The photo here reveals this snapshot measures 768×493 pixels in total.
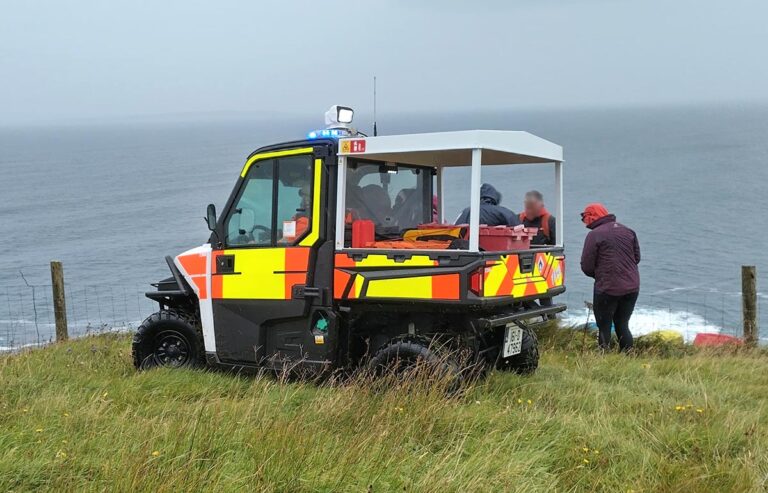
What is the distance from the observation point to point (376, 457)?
3875mm

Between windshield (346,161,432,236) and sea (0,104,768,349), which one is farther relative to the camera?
sea (0,104,768,349)

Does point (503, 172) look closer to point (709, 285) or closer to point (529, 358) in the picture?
point (709, 285)

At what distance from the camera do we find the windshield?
21.0ft

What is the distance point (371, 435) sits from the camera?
4176mm

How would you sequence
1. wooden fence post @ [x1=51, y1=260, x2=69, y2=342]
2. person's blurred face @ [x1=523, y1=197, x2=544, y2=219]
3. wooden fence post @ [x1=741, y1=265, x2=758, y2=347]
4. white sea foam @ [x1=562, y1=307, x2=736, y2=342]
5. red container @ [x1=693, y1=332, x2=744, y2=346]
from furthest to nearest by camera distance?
white sea foam @ [x1=562, y1=307, x2=736, y2=342], wooden fence post @ [x1=51, y1=260, x2=69, y2=342], wooden fence post @ [x1=741, y1=265, x2=758, y2=347], red container @ [x1=693, y1=332, x2=744, y2=346], person's blurred face @ [x1=523, y1=197, x2=544, y2=219]

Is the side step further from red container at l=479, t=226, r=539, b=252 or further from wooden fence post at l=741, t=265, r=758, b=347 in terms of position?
wooden fence post at l=741, t=265, r=758, b=347

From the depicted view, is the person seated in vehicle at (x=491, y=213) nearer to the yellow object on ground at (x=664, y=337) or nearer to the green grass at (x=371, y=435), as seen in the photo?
the green grass at (x=371, y=435)

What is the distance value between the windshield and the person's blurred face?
57.3 inches

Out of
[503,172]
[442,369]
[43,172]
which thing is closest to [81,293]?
[442,369]

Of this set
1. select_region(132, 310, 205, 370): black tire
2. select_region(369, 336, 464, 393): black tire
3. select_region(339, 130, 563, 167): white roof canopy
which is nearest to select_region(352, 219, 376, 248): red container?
select_region(339, 130, 563, 167): white roof canopy

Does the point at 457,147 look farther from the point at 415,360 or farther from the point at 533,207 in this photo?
the point at 533,207

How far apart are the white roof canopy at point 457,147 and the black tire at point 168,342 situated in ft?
7.52

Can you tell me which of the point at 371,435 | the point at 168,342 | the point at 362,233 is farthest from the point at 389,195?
the point at 371,435

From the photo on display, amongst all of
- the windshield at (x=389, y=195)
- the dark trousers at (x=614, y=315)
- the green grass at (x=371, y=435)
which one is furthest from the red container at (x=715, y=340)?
the windshield at (x=389, y=195)
